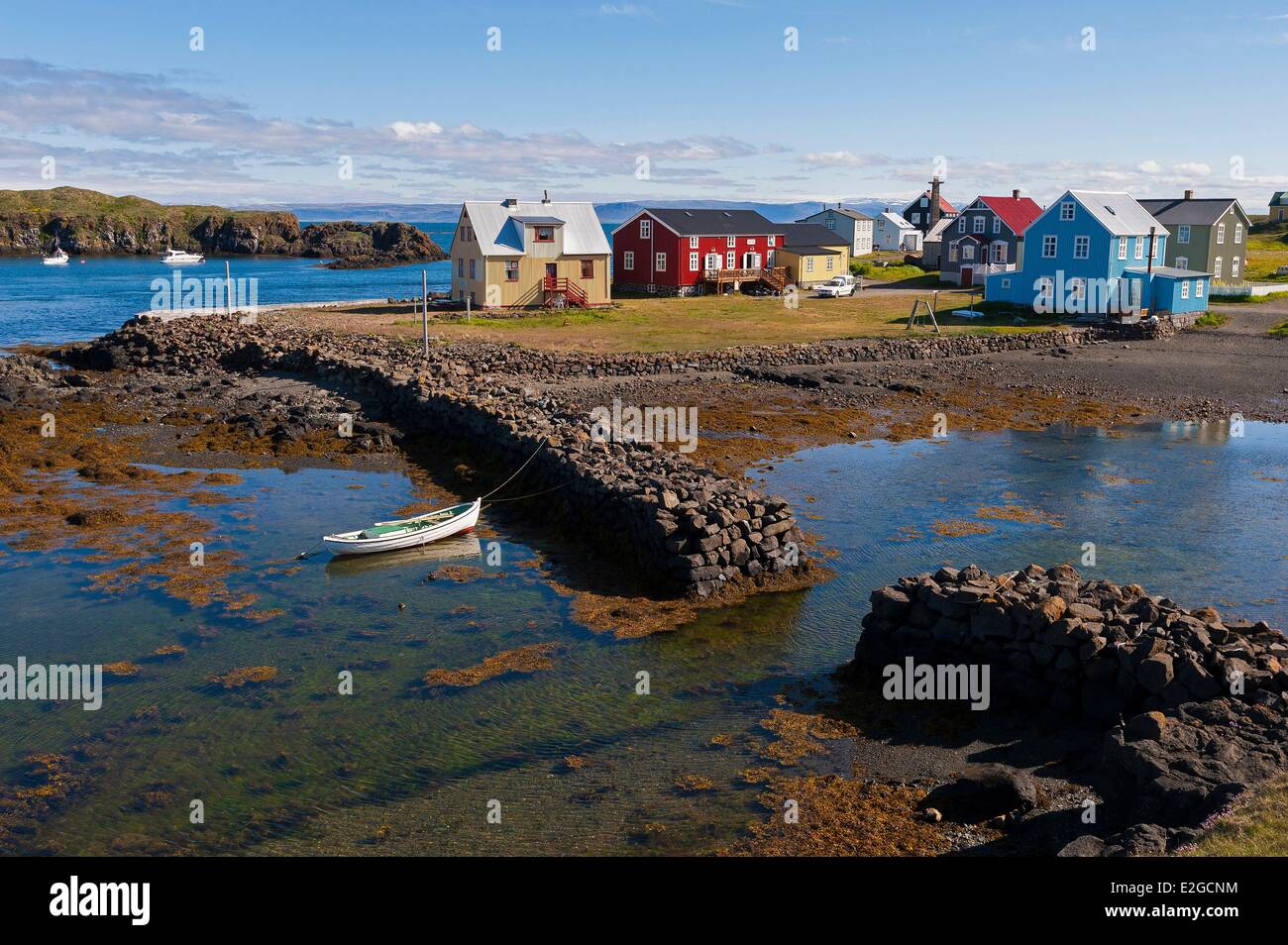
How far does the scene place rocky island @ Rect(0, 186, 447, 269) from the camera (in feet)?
534

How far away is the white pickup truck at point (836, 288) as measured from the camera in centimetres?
7096

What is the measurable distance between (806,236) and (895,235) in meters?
46.5

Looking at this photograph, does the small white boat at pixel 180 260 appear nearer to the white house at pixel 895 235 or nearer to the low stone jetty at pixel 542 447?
the white house at pixel 895 235

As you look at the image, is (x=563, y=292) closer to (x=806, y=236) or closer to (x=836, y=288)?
(x=836, y=288)

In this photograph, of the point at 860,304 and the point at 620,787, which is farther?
the point at 860,304

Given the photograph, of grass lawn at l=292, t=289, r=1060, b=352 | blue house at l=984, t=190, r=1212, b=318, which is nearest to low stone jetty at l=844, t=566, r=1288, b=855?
grass lawn at l=292, t=289, r=1060, b=352

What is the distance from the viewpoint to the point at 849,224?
4190 inches

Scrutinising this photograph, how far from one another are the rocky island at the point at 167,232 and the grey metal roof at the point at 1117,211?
113 metres

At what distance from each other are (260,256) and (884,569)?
540ft

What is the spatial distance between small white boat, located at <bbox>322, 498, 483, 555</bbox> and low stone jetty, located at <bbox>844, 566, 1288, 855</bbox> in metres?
10.2

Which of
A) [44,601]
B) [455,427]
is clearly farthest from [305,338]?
[44,601]

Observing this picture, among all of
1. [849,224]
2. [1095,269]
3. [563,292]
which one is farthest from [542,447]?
[849,224]
